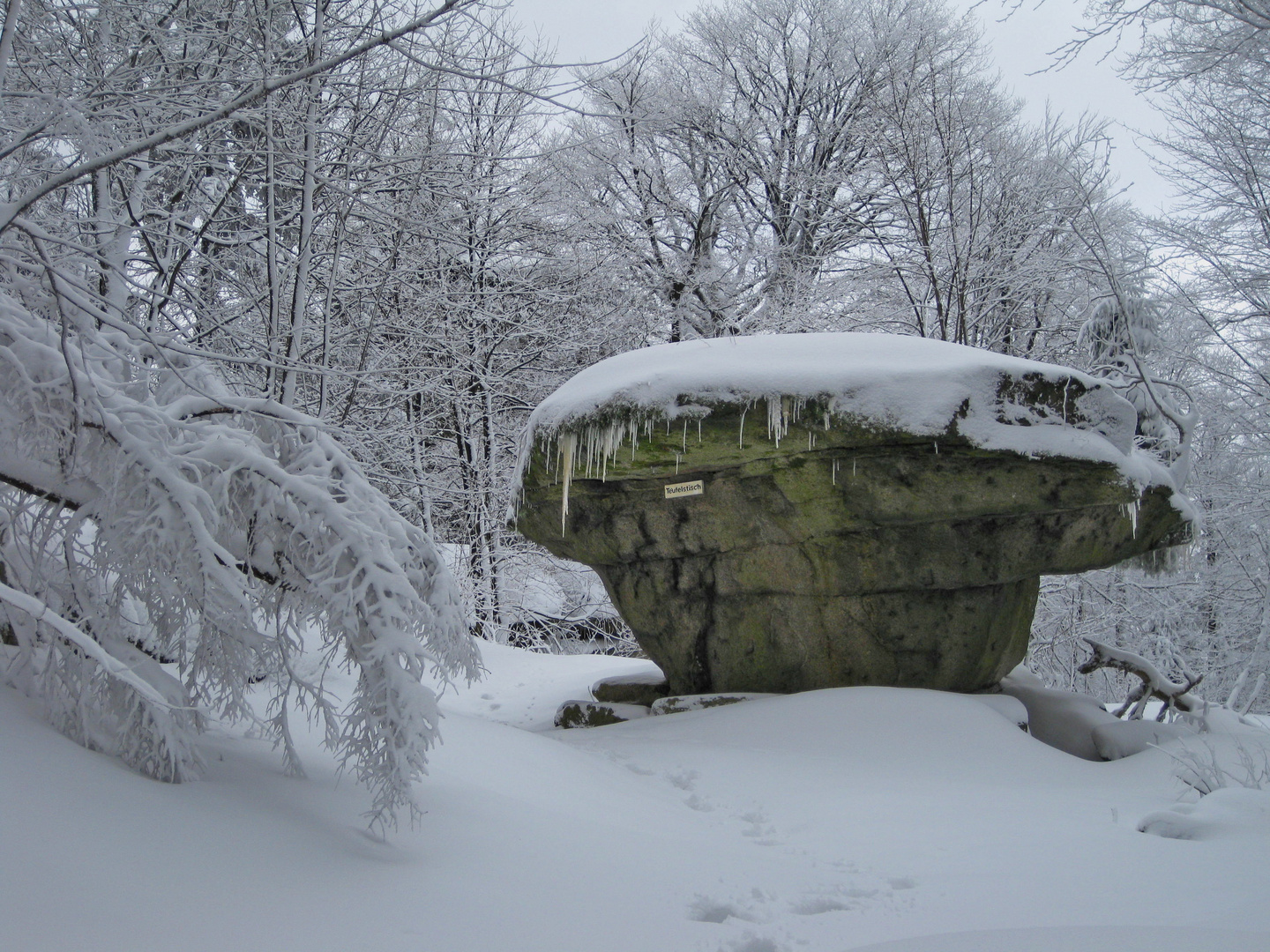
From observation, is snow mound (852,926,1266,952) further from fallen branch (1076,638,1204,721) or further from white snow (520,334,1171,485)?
fallen branch (1076,638,1204,721)

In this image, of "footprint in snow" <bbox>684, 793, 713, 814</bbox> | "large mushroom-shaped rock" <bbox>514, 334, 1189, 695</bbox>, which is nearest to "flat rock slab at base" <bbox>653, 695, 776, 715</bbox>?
"large mushroom-shaped rock" <bbox>514, 334, 1189, 695</bbox>

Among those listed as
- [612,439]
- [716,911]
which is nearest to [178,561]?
[716,911]

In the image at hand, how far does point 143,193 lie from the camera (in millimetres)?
5555

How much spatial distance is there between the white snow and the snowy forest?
1.13 meters

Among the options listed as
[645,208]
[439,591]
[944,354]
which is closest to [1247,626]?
[944,354]

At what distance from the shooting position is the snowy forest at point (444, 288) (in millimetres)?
2293

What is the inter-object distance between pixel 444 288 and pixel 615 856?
784 cm

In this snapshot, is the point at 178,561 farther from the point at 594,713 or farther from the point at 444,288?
the point at 444,288

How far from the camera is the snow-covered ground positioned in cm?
175

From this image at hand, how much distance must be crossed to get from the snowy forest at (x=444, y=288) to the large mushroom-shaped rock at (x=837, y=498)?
1.19m

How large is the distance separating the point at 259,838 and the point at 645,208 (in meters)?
11.2

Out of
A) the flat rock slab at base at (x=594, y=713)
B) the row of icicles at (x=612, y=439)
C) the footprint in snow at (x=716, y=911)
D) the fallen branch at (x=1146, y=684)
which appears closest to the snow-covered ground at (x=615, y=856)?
the footprint in snow at (x=716, y=911)

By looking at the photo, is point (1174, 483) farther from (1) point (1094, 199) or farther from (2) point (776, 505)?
(1) point (1094, 199)

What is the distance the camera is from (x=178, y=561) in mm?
2205
